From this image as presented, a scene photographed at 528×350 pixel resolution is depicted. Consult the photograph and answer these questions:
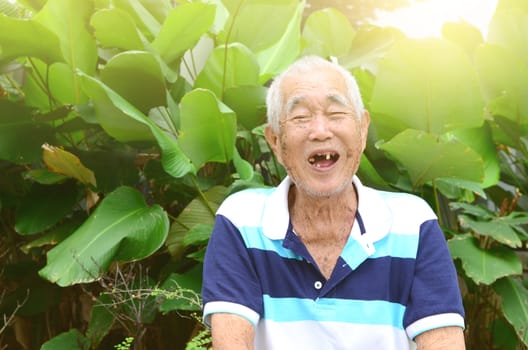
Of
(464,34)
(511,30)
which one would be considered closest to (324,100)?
(511,30)

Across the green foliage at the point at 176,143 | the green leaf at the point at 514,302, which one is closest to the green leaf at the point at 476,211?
the green foliage at the point at 176,143

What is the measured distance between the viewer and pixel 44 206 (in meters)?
2.35

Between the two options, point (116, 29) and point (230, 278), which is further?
point (116, 29)

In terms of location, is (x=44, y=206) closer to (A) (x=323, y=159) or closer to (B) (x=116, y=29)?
(B) (x=116, y=29)

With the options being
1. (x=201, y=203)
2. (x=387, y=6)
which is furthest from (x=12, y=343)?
(x=387, y=6)

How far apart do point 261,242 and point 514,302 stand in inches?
48.7

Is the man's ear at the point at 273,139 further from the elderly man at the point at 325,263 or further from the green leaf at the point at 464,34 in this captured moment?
the green leaf at the point at 464,34

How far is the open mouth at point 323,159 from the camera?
136cm

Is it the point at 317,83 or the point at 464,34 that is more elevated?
the point at 317,83

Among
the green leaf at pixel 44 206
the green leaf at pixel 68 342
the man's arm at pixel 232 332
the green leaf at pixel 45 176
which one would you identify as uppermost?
the man's arm at pixel 232 332

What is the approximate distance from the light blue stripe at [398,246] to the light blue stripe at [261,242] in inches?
7.0

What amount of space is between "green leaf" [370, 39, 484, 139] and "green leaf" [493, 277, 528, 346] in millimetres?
578

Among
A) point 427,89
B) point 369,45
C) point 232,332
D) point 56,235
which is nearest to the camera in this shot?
point 232,332

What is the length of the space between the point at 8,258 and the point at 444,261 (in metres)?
2.02
